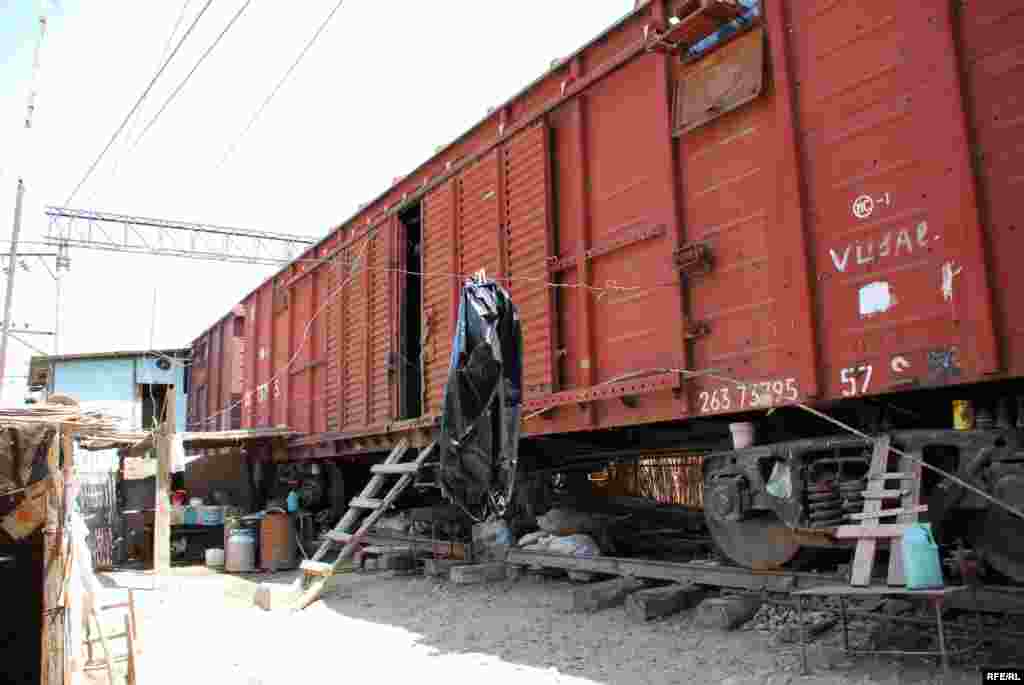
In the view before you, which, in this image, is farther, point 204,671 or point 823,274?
point 204,671

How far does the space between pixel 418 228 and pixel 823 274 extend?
6.94 meters

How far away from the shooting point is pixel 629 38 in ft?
21.5

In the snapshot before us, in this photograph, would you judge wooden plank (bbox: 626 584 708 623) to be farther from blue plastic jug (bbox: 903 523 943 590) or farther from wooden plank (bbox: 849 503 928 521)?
blue plastic jug (bbox: 903 523 943 590)

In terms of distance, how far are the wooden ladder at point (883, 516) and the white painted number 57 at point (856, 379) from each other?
355mm

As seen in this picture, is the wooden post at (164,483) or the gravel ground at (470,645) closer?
the gravel ground at (470,645)

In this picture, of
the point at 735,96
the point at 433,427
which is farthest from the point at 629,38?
the point at 433,427

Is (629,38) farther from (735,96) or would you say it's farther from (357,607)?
(357,607)

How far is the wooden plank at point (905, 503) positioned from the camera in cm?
407

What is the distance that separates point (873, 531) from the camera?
425 cm

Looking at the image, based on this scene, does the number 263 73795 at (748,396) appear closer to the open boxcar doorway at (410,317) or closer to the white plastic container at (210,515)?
the open boxcar doorway at (410,317)

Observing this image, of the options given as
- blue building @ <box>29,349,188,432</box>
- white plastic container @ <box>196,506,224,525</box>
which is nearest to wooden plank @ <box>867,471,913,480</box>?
white plastic container @ <box>196,506,224,525</box>

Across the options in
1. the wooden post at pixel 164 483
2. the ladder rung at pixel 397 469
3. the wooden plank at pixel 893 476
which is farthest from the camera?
the ladder rung at pixel 397 469

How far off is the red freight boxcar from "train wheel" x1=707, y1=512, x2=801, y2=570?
0.02 metres

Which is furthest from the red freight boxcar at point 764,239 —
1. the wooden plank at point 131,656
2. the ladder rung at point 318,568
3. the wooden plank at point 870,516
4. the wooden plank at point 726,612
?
the wooden plank at point 131,656
